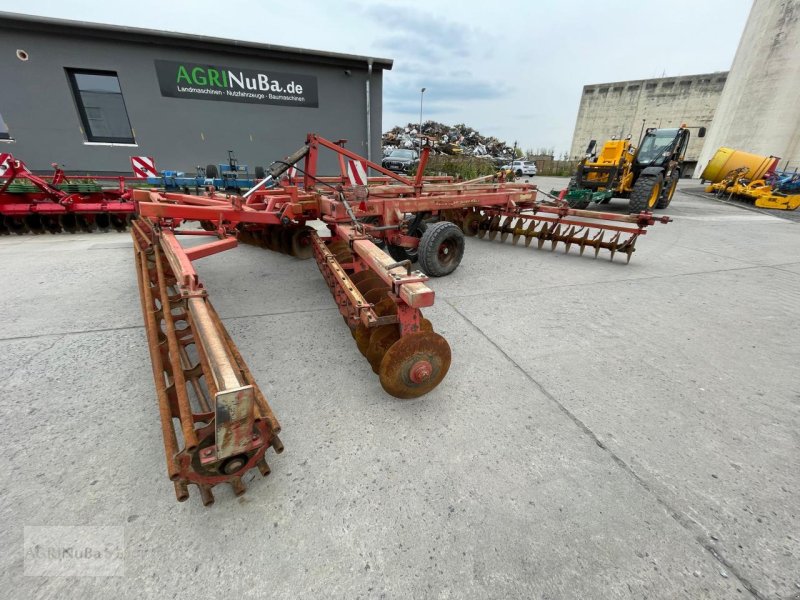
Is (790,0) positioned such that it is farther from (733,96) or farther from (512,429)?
(512,429)

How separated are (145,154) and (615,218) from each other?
11837 mm

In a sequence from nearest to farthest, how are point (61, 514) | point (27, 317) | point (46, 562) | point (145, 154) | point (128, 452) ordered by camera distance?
point (46, 562)
point (61, 514)
point (128, 452)
point (27, 317)
point (145, 154)

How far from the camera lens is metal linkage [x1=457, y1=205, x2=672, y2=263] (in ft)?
15.0

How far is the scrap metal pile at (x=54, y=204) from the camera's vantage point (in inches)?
205

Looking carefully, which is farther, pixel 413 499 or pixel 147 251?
pixel 147 251

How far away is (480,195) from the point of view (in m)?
4.48

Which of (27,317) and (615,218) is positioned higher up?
(615,218)

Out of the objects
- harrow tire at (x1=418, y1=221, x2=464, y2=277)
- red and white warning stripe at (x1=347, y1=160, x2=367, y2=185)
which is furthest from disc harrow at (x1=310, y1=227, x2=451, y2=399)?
red and white warning stripe at (x1=347, y1=160, x2=367, y2=185)

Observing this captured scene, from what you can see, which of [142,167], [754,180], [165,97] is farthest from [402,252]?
[754,180]

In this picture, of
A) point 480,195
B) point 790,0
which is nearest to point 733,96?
point 790,0

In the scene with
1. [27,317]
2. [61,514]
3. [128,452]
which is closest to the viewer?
[61,514]

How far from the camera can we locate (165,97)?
30.7ft

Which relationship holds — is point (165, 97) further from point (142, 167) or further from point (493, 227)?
point (493, 227)

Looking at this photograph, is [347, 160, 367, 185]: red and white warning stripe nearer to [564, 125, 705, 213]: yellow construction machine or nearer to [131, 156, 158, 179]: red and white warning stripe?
[131, 156, 158, 179]: red and white warning stripe
